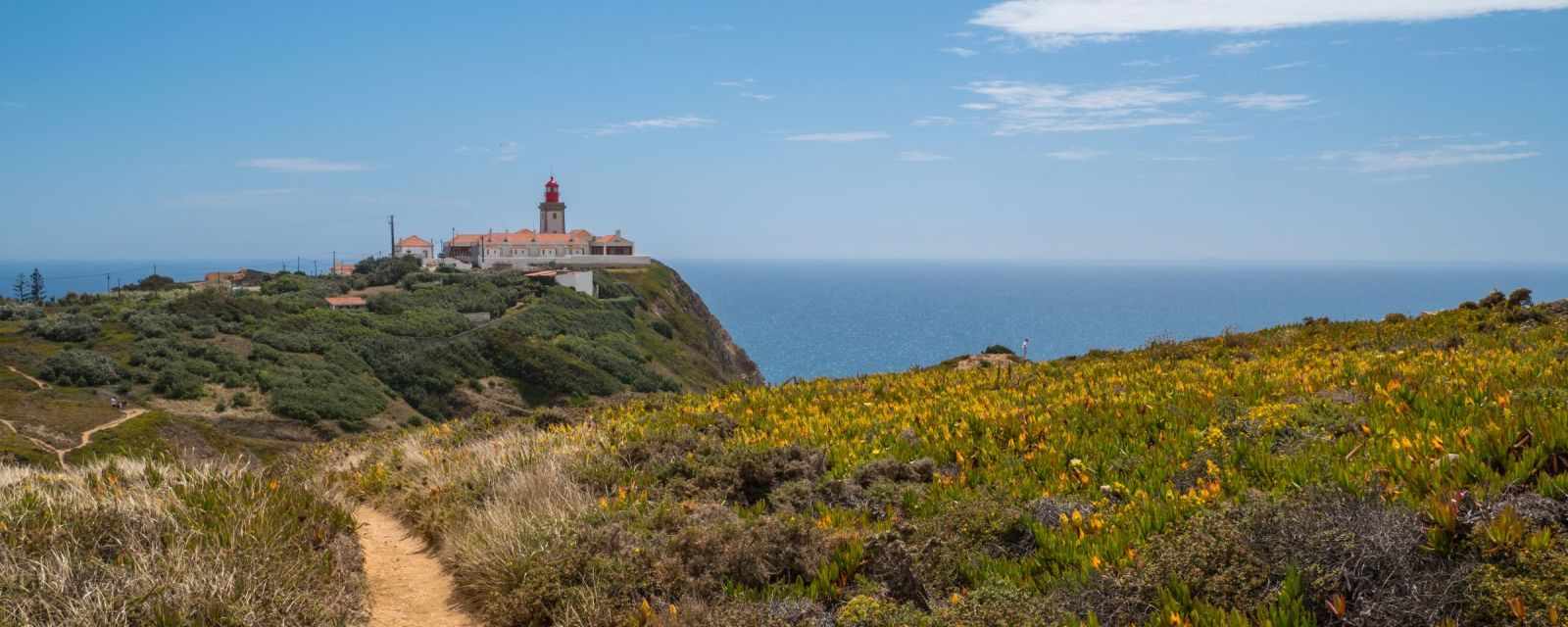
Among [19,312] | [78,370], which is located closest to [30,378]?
[78,370]

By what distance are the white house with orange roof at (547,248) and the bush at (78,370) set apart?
62176 mm

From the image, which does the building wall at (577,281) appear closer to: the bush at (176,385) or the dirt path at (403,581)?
the bush at (176,385)

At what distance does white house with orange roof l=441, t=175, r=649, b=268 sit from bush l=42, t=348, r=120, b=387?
62.2 meters

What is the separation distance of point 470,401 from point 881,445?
46.8 m

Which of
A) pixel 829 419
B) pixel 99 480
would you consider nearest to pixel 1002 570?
pixel 829 419

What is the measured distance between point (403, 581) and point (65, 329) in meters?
54.2

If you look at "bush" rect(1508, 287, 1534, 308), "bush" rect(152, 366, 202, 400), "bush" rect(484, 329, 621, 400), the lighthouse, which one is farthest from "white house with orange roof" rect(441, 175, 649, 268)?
"bush" rect(1508, 287, 1534, 308)

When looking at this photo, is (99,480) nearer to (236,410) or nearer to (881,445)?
(881,445)

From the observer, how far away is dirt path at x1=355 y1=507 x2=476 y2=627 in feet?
20.1

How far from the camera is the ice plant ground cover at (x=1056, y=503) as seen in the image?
13.7 feet

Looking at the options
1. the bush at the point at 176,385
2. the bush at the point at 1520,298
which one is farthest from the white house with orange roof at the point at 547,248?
the bush at the point at 1520,298

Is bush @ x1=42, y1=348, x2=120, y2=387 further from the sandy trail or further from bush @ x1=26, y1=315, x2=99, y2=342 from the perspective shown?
bush @ x1=26, y1=315, x2=99, y2=342

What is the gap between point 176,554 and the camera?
5.44 m

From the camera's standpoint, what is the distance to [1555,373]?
7.40 metres
